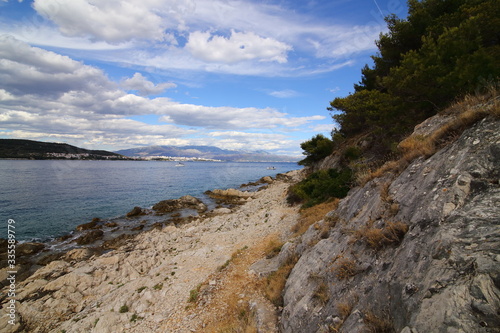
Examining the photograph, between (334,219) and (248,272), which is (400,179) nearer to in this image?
(334,219)

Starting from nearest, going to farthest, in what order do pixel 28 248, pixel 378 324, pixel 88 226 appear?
1. pixel 378 324
2. pixel 28 248
3. pixel 88 226

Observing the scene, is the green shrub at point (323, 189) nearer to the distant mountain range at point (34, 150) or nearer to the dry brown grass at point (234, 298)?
the dry brown grass at point (234, 298)

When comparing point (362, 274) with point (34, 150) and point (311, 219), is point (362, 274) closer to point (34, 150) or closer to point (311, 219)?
point (311, 219)

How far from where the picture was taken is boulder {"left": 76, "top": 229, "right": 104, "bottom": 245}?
21.3 metres

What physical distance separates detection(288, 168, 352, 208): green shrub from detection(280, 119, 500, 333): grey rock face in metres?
11.5

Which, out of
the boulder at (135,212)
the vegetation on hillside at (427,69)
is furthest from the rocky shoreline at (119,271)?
the vegetation on hillside at (427,69)

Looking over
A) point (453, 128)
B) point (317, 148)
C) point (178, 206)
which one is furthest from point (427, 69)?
point (178, 206)

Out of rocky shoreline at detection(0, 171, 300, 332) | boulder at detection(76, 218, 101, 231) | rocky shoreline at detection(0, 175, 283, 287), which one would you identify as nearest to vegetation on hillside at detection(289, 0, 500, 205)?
rocky shoreline at detection(0, 171, 300, 332)

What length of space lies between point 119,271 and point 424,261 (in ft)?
54.6

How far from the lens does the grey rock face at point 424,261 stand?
310 centimetres

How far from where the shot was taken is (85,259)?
17781mm

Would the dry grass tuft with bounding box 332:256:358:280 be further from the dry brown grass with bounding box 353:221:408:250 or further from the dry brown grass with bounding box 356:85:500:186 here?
the dry brown grass with bounding box 356:85:500:186

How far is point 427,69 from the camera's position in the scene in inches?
478

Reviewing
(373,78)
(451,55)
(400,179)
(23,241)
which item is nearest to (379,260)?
(400,179)
